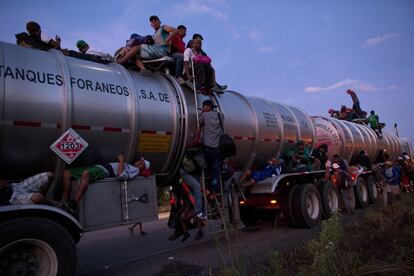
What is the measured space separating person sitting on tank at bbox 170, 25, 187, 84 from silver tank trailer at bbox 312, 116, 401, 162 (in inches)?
241

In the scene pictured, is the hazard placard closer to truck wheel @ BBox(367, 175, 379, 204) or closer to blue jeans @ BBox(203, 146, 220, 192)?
blue jeans @ BBox(203, 146, 220, 192)

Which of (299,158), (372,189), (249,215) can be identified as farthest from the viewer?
(372,189)

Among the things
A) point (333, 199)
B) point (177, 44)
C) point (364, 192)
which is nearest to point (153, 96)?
point (177, 44)

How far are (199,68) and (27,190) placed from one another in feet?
11.1

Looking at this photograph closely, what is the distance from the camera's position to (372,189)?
39.2ft

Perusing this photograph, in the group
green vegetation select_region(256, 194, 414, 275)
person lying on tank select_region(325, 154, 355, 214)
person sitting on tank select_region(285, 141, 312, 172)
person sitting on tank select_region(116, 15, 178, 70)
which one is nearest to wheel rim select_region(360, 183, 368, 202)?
person lying on tank select_region(325, 154, 355, 214)

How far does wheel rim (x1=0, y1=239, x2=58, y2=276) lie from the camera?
10.5ft

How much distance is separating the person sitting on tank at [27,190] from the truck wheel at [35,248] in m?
0.23

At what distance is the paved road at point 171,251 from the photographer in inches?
198

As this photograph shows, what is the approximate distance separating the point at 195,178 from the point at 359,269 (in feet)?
8.98

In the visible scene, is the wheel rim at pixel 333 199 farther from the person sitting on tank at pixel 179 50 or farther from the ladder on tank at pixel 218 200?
the person sitting on tank at pixel 179 50

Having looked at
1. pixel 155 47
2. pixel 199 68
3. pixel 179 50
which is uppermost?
pixel 179 50

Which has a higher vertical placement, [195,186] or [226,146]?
[226,146]

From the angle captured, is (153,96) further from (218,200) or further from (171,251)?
(171,251)
